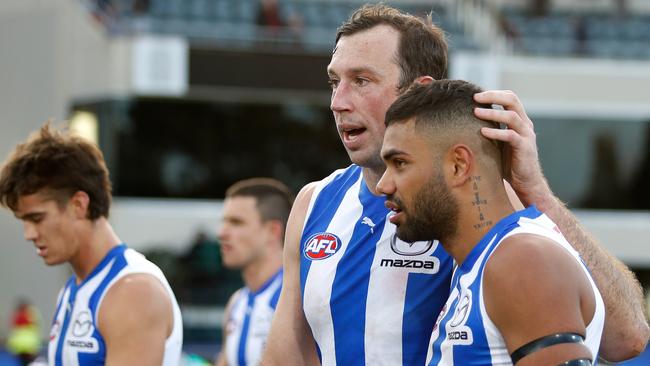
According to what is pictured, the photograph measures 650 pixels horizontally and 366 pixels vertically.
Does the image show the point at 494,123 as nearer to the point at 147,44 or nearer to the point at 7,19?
the point at 147,44

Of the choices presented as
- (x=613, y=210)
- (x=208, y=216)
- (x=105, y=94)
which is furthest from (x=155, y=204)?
(x=613, y=210)

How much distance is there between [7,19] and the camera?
637 inches

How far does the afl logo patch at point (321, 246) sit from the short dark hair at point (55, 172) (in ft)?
4.49

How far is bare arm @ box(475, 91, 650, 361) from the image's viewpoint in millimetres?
2859

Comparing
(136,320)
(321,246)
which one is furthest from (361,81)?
(136,320)

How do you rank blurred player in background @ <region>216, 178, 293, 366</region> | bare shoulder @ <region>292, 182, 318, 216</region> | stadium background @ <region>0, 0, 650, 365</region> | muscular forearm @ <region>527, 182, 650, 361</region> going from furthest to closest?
1. stadium background @ <region>0, 0, 650, 365</region>
2. blurred player in background @ <region>216, 178, 293, 366</region>
3. bare shoulder @ <region>292, 182, 318, 216</region>
4. muscular forearm @ <region>527, 182, 650, 361</region>

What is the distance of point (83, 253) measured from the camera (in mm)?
4359

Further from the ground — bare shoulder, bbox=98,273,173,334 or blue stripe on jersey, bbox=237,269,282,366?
bare shoulder, bbox=98,273,173,334

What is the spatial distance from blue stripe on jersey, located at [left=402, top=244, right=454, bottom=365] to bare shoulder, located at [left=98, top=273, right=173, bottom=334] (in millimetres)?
1267

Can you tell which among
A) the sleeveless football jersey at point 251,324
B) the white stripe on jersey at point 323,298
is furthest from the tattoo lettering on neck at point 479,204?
the sleeveless football jersey at point 251,324

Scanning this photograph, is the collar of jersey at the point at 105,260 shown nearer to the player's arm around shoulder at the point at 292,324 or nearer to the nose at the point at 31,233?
the nose at the point at 31,233

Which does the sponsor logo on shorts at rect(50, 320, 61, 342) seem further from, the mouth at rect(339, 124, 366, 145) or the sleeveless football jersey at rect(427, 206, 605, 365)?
the sleeveless football jersey at rect(427, 206, 605, 365)

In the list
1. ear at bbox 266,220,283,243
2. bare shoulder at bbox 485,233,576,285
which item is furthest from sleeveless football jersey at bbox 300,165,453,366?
ear at bbox 266,220,283,243

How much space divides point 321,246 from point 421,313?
42 centimetres
